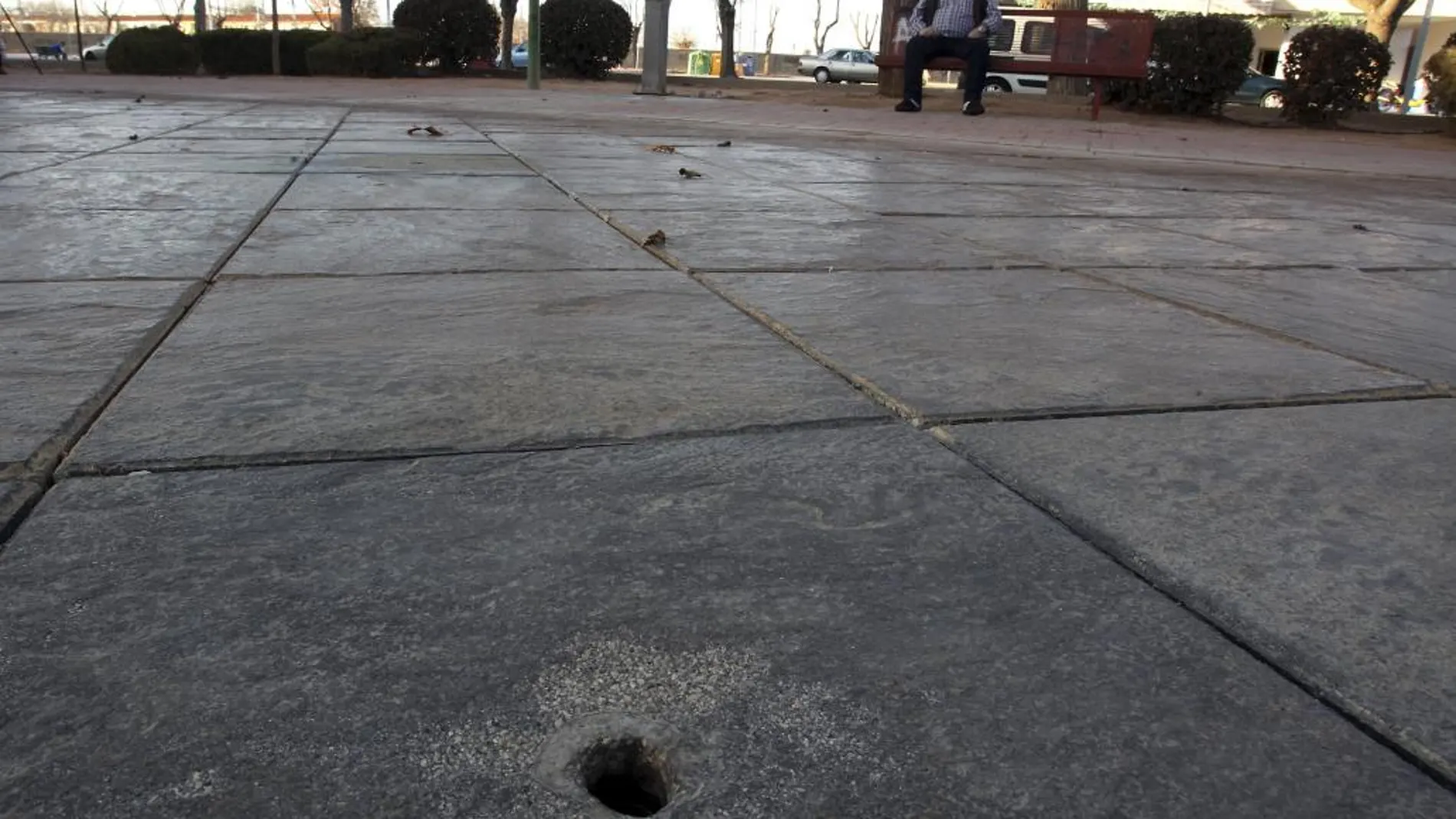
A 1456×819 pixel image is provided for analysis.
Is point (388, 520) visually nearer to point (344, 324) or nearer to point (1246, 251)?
point (344, 324)

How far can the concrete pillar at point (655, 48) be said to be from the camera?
50.8 ft

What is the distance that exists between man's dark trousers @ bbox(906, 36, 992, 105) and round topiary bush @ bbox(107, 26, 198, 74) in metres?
17.6

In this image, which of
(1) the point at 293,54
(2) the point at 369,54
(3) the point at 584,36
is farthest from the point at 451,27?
(1) the point at 293,54

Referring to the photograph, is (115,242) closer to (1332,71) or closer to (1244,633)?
(1244,633)

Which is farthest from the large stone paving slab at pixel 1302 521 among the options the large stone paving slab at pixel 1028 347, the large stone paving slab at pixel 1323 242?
the large stone paving slab at pixel 1323 242

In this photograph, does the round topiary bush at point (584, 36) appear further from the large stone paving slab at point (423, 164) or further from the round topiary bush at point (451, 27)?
the large stone paving slab at point (423, 164)

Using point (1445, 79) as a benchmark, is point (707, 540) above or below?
below

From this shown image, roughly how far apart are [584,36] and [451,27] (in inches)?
116

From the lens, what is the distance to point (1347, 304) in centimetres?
311

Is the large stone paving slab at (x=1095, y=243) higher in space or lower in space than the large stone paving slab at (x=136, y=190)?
higher

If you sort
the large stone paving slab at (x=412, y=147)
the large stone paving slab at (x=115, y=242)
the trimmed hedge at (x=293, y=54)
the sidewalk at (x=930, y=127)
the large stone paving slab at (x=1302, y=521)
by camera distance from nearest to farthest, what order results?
the large stone paving slab at (x=1302, y=521) → the large stone paving slab at (x=115, y=242) → the large stone paving slab at (x=412, y=147) → the sidewalk at (x=930, y=127) → the trimmed hedge at (x=293, y=54)

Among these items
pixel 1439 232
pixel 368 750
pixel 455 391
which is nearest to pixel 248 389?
pixel 455 391

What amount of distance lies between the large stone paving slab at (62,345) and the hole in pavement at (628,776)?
3.58 ft

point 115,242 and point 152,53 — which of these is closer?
point 115,242
